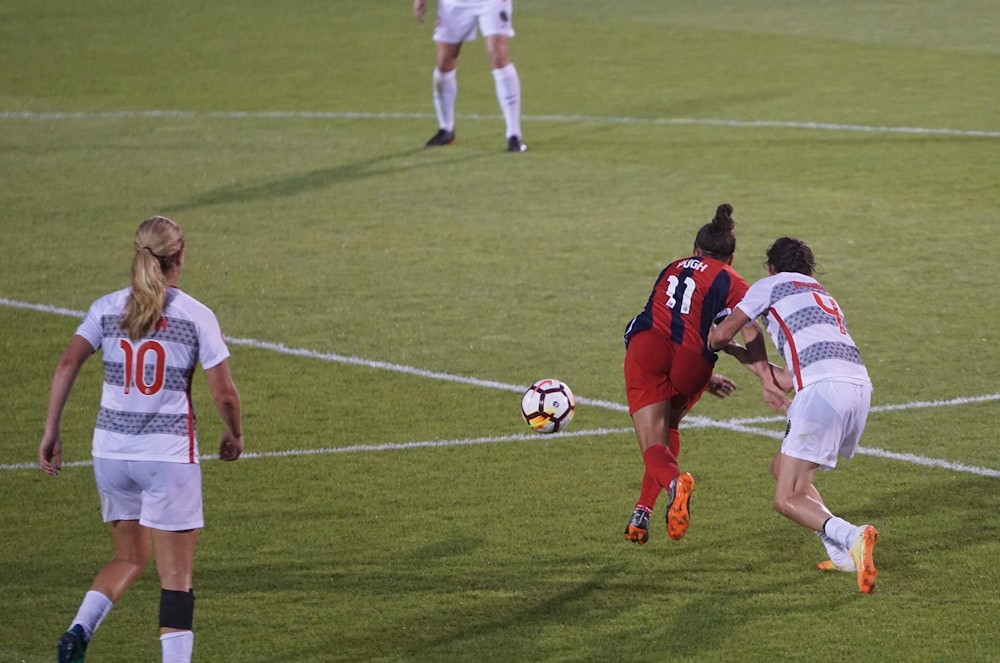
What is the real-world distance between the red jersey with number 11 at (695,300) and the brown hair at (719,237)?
4 cm

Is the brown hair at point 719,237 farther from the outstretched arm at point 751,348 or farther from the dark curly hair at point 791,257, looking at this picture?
the outstretched arm at point 751,348

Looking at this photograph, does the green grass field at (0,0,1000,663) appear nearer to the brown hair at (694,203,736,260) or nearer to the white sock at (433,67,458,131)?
the white sock at (433,67,458,131)

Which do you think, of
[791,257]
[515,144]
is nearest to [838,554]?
[791,257]

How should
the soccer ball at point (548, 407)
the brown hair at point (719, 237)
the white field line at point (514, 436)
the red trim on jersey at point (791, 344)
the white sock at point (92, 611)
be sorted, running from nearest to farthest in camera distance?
1. the white sock at point (92, 611)
2. the red trim on jersey at point (791, 344)
3. the brown hair at point (719, 237)
4. the soccer ball at point (548, 407)
5. the white field line at point (514, 436)

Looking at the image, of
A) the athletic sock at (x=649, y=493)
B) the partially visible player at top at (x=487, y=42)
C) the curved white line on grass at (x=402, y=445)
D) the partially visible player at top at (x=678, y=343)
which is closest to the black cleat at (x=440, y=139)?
the partially visible player at top at (x=487, y=42)

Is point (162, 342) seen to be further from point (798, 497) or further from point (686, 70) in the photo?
point (686, 70)

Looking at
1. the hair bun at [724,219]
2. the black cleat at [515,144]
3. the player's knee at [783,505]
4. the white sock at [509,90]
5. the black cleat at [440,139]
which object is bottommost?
the player's knee at [783,505]

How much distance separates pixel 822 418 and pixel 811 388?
0.46 ft

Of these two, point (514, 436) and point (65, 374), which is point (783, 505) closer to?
point (514, 436)

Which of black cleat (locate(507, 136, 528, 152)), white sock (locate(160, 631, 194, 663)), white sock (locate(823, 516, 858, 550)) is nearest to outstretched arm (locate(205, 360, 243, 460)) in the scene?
white sock (locate(160, 631, 194, 663))

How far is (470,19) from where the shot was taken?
16.3 meters

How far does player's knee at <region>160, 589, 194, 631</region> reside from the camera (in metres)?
5.69

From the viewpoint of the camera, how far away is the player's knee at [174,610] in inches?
224

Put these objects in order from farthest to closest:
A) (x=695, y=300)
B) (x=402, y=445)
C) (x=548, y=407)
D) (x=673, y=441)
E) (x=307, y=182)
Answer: (x=307, y=182)
(x=402, y=445)
(x=548, y=407)
(x=673, y=441)
(x=695, y=300)
